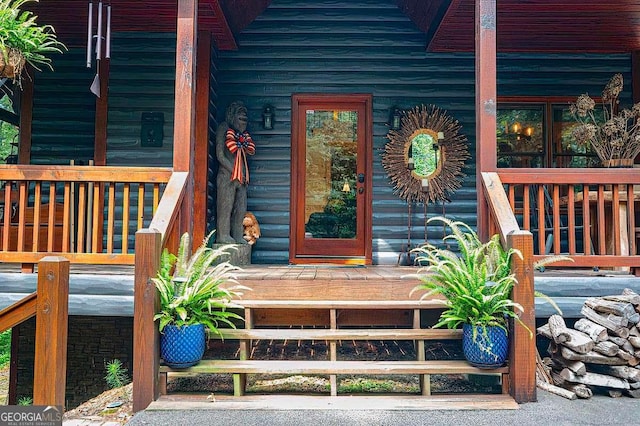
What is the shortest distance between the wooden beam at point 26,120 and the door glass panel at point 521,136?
5.70 metres

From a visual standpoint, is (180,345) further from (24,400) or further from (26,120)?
(26,120)

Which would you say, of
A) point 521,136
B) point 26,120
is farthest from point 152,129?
point 521,136

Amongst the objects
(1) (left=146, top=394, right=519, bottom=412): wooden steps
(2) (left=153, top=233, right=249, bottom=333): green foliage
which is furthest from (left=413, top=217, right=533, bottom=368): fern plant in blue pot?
(2) (left=153, top=233, right=249, bottom=333): green foliage

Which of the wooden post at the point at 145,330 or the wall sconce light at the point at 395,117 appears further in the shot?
the wall sconce light at the point at 395,117

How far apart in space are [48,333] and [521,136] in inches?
214

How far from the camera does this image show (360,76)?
5.68 metres

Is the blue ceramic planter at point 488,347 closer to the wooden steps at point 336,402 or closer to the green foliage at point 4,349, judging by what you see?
the wooden steps at point 336,402

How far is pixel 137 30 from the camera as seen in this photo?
5.37 m

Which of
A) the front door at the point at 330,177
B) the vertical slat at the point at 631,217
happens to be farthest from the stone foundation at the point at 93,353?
the vertical slat at the point at 631,217

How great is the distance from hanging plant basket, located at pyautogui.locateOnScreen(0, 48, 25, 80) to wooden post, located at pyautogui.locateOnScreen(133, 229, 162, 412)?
1.58 m

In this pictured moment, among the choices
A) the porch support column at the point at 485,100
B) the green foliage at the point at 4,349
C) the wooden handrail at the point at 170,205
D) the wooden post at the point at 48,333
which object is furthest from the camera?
the green foliage at the point at 4,349

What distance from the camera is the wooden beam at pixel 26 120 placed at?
5535 mm

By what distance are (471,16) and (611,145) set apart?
1899mm

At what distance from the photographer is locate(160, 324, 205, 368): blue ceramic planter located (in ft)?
8.83
